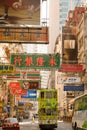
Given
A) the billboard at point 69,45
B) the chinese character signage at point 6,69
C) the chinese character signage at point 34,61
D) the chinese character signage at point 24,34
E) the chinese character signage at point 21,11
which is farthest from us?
the billboard at point 69,45

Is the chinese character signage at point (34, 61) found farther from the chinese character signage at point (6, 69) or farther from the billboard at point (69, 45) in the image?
the billboard at point (69, 45)

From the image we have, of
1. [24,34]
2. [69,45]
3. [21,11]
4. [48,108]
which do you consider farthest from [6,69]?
[69,45]

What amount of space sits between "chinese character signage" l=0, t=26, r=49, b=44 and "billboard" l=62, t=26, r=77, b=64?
56388 millimetres

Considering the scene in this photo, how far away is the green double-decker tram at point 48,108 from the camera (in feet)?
127

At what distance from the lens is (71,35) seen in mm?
85750

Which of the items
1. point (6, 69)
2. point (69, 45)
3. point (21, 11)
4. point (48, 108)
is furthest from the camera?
point (69, 45)

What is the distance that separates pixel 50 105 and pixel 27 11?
2094 cm

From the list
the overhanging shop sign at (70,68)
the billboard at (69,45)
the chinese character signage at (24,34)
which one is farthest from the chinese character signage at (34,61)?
the billboard at (69,45)

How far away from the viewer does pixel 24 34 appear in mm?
19906

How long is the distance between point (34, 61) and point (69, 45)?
43371 mm

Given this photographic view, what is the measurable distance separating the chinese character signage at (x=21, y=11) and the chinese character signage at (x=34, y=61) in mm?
18121

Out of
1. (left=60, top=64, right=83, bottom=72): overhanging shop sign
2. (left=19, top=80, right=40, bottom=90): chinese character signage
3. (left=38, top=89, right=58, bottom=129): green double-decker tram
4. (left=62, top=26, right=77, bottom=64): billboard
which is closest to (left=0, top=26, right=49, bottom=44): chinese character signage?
(left=38, top=89, right=58, bottom=129): green double-decker tram

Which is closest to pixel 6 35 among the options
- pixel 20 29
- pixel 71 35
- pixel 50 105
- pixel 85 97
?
pixel 20 29

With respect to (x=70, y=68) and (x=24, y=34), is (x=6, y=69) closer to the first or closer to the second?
(x=70, y=68)
